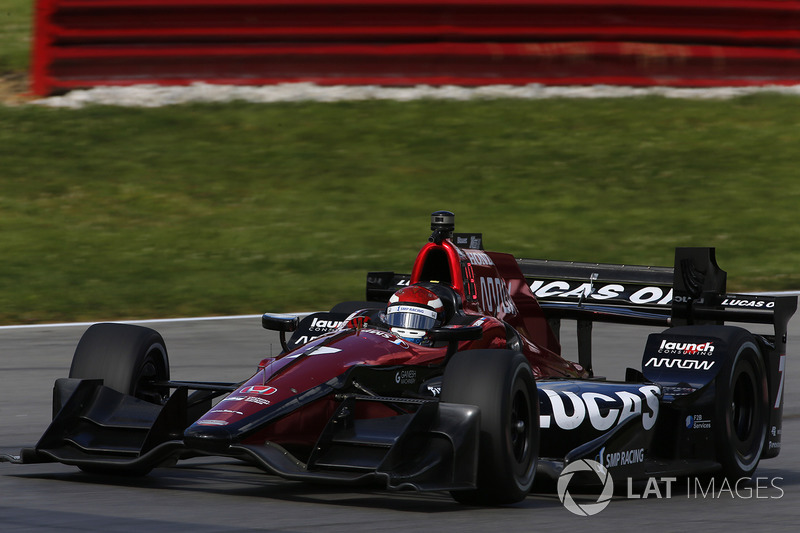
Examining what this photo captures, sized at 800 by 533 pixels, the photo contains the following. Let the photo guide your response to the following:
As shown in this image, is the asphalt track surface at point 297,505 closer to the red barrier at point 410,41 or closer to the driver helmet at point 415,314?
the driver helmet at point 415,314

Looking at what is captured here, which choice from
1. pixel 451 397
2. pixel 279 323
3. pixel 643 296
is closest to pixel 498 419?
pixel 451 397

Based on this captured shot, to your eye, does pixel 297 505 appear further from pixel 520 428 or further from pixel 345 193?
pixel 345 193

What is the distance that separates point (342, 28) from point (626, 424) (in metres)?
12.9

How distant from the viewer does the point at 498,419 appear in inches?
245

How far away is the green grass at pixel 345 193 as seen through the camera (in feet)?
50.1

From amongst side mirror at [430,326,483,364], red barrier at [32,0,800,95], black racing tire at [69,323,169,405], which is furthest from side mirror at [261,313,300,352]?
red barrier at [32,0,800,95]

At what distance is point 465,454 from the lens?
612 centimetres

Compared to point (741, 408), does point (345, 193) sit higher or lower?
higher

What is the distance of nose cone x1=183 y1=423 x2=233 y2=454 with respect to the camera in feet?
20.3

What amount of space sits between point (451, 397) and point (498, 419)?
264mm

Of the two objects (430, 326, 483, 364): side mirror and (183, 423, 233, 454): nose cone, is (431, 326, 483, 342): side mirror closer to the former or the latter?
(430, 326, 483, 364): side mirror

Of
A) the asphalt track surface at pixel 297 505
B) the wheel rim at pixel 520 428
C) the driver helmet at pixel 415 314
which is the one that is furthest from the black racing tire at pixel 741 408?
the driver helmet at pixel 415 314

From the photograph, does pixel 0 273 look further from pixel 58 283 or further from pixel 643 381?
pixel 643 381

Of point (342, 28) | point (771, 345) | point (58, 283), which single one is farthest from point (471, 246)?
point (342, 28)
